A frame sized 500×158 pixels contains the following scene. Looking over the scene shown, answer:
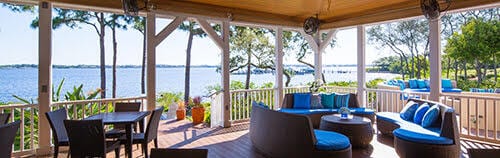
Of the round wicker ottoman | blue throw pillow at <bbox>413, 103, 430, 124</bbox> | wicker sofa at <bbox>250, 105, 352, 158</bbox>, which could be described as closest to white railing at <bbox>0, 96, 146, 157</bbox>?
wicker sofa at <bbox>250, 105, 352, 158</bbox>

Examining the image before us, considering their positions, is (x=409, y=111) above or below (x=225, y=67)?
below

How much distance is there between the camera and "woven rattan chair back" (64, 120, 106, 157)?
3.11 meters

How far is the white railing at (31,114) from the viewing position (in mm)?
4293

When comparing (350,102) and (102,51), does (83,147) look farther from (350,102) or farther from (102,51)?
(102,51)

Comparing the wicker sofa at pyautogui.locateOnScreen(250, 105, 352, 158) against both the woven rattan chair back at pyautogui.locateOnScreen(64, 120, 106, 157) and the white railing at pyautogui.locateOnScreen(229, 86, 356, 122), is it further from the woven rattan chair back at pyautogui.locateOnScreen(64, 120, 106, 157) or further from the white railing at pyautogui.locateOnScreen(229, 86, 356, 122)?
the white railing at pyautogui.locateOnScreen(229, 86, 356, 122)

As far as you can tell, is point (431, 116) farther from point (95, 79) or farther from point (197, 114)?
point (95, 79)

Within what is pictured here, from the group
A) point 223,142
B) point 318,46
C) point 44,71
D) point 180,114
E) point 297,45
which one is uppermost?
point 297,45

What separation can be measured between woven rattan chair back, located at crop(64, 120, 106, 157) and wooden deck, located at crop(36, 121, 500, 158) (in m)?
1.10

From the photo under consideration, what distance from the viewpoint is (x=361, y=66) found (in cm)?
709

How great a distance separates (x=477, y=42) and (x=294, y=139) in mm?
6951

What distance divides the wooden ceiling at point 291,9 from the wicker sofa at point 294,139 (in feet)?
8.50

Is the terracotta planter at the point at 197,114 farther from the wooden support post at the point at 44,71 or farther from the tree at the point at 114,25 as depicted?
the tree at the point at 114,25

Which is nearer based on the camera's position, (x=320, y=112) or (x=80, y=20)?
(x=320, y=112)

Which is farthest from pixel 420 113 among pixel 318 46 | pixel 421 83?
pixel 421 83
